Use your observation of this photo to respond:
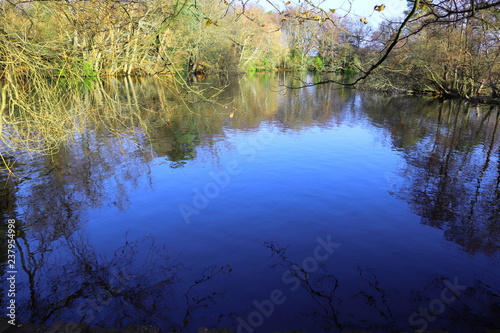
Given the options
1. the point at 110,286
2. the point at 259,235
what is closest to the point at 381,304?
the point at 259,235

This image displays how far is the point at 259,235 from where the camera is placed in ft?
22.3

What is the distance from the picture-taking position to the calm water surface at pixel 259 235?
15.7 feet

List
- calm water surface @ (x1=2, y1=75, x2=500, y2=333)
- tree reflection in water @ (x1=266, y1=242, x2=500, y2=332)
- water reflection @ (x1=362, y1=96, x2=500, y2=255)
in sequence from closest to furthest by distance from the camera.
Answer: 1. tree reflection in water @ (x1=266, y1=242, x2=500, y2=332)
2. calm water surface @ (x1=2, y1=75, x2=500, y2=333)
3. water reflection @ (x1=362, y1=96, x2=500, y2=255)

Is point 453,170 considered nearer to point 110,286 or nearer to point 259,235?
point 259,235

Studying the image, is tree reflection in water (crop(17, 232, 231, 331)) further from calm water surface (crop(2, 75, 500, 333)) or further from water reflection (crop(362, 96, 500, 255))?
water reflection (crop(362, 96, 500, 255))

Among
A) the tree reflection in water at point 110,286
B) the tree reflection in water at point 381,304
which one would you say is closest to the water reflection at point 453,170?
the tree reflection in water at point 381,304

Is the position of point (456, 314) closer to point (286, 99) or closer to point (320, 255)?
point (320, 255)

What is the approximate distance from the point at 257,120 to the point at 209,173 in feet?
30.6

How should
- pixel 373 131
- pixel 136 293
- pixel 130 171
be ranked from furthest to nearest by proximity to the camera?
pixel 373 131, pixel 130 171, pixel 136 293

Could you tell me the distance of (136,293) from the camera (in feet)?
16.6

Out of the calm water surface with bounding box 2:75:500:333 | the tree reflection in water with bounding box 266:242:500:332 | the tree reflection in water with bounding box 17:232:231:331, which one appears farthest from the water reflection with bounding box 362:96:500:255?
the tree reflection in water with bounding box 17:232:231:331

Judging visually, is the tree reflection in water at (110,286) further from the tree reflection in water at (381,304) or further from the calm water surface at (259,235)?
the tree reflection in water at (381,304)

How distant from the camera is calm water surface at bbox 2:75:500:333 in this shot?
15.7 ft

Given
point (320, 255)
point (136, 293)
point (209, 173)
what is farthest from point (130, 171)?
point (320, 255)
